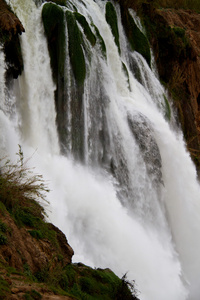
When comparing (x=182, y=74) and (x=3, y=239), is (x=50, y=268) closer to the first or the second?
(x=3, y=239)

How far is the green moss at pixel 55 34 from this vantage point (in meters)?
12.0

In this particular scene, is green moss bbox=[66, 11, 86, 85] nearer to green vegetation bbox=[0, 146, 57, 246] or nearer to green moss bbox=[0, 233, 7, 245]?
green vegetation bbox=[0, 146, 57, 246]

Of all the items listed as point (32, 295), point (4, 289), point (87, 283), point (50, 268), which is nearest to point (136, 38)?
point (87, 283)

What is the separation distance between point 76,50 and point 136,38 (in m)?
8.23

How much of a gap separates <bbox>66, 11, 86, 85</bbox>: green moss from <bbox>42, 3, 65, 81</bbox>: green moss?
0.24 meters

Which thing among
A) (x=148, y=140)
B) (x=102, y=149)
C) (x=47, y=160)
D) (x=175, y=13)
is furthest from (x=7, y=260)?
(x=175, y=13)

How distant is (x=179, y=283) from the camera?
10.6m

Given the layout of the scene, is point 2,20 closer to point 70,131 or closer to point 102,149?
point 70,131

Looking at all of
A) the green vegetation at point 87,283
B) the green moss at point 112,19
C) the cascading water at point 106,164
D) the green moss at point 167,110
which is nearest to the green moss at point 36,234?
the green vegetation at point 87,283

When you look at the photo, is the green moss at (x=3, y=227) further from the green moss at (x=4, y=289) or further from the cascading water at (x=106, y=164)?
the cascading water at (x=106, y=164)

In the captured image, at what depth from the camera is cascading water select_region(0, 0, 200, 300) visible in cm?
960

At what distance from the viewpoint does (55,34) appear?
12289 mm

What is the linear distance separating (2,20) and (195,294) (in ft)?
26.1

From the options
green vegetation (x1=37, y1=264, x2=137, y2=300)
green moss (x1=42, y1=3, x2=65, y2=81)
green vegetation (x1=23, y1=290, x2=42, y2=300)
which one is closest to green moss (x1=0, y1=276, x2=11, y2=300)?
green vegetation (x1=23, y1=290, x2=42, y2=300)
